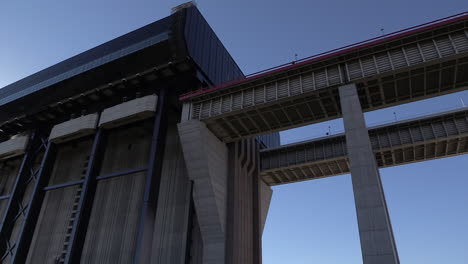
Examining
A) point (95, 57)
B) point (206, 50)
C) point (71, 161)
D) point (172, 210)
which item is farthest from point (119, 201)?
point (206, 50)

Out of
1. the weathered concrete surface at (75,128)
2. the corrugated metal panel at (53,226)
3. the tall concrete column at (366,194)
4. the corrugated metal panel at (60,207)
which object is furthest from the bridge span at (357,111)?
the corrugated metal panel at (53,226)

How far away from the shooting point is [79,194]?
34531 mm

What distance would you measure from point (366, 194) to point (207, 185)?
12.1 meters

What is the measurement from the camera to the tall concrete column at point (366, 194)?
18531 millimetres

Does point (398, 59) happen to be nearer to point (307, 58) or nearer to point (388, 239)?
point (307, 58)

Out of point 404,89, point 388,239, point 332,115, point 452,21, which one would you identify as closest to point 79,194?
point 332,115

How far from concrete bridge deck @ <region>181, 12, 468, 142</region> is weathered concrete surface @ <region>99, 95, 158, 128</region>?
337cm

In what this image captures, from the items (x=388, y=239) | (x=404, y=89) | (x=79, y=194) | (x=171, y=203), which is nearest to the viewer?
(x=388, y=239)

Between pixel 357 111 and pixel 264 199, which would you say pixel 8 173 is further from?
pixel 357 111

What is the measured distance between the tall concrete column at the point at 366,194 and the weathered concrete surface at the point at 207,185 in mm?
10666

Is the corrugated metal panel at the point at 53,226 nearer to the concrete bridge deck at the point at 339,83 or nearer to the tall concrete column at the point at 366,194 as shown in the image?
the concrete bridge deck at the point at 339,83

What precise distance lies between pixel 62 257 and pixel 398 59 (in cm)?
3230

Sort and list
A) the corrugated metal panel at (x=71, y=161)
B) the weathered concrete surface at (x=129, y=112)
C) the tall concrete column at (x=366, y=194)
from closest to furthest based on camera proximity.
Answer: the tall concrete column at (x=366, y=194) < the weathered concrete surface at (x=129, y=112) < the corrugated metal panel at (x=71, y=161)

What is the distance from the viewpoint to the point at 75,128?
35188 millimetres
